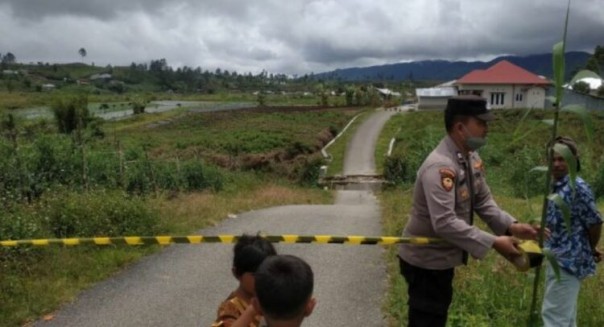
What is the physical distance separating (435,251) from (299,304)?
1285mm

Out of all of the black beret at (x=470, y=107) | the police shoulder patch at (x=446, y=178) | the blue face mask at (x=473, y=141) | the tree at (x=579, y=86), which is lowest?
the police shoulder patch at (x=446, y=178)

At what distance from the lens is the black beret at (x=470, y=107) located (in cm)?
322

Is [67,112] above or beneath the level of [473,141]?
beneath

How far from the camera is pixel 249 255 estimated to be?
9.81 ft

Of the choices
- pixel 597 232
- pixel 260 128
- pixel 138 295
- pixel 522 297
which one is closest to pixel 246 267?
pixel 597 232

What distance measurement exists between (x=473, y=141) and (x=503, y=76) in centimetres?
6072

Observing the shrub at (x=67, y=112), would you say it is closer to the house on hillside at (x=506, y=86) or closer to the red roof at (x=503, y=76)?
the house on hillside at (x=506, y=86)

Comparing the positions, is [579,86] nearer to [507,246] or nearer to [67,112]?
[507,246]

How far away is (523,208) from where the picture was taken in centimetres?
1197

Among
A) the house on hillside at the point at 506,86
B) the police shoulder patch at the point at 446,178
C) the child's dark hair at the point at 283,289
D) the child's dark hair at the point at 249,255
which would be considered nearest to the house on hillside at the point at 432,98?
the house on hillside at the point at 506,86

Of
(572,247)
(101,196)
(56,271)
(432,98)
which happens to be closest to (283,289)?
(572,247)

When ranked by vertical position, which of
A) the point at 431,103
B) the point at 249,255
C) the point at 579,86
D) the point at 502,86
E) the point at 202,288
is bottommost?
the point at 202,288

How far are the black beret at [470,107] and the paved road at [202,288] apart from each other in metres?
3.05

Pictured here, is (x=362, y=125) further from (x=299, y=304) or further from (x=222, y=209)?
(x=299, y=304)
